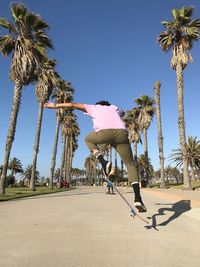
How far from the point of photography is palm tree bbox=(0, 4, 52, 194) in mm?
24344

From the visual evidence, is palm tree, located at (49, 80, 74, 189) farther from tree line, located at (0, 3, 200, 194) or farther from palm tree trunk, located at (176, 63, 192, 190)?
palm tree trunk, located at (176, 63, 192, 190)

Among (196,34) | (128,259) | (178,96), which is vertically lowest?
(128,259)

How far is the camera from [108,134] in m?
5.81

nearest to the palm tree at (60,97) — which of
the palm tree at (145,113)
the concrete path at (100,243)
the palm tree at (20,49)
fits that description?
the palm tree at (145,113)

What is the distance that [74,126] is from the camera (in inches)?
3029

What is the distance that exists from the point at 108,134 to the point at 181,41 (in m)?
31.8

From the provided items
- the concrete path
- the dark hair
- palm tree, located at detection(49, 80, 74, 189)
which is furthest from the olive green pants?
palm tree, located at detection(49, 80, 74, 189)

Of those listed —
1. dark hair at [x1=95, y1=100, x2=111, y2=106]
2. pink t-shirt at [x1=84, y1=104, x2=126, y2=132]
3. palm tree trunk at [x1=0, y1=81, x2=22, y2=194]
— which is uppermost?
palm tree trunk at [x1=0, y1=81, x2=22, y2=194]

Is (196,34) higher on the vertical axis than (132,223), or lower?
higher

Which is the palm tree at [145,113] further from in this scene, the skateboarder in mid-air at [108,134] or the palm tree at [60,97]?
the skateboarder in mid-air at [108,134]

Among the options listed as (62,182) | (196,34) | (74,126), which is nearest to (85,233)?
(196,34)

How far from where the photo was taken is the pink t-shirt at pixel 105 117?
5.85 meters

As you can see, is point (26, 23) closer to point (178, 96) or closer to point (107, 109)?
point (178, 96)

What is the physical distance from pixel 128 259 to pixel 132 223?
274 centimetres
